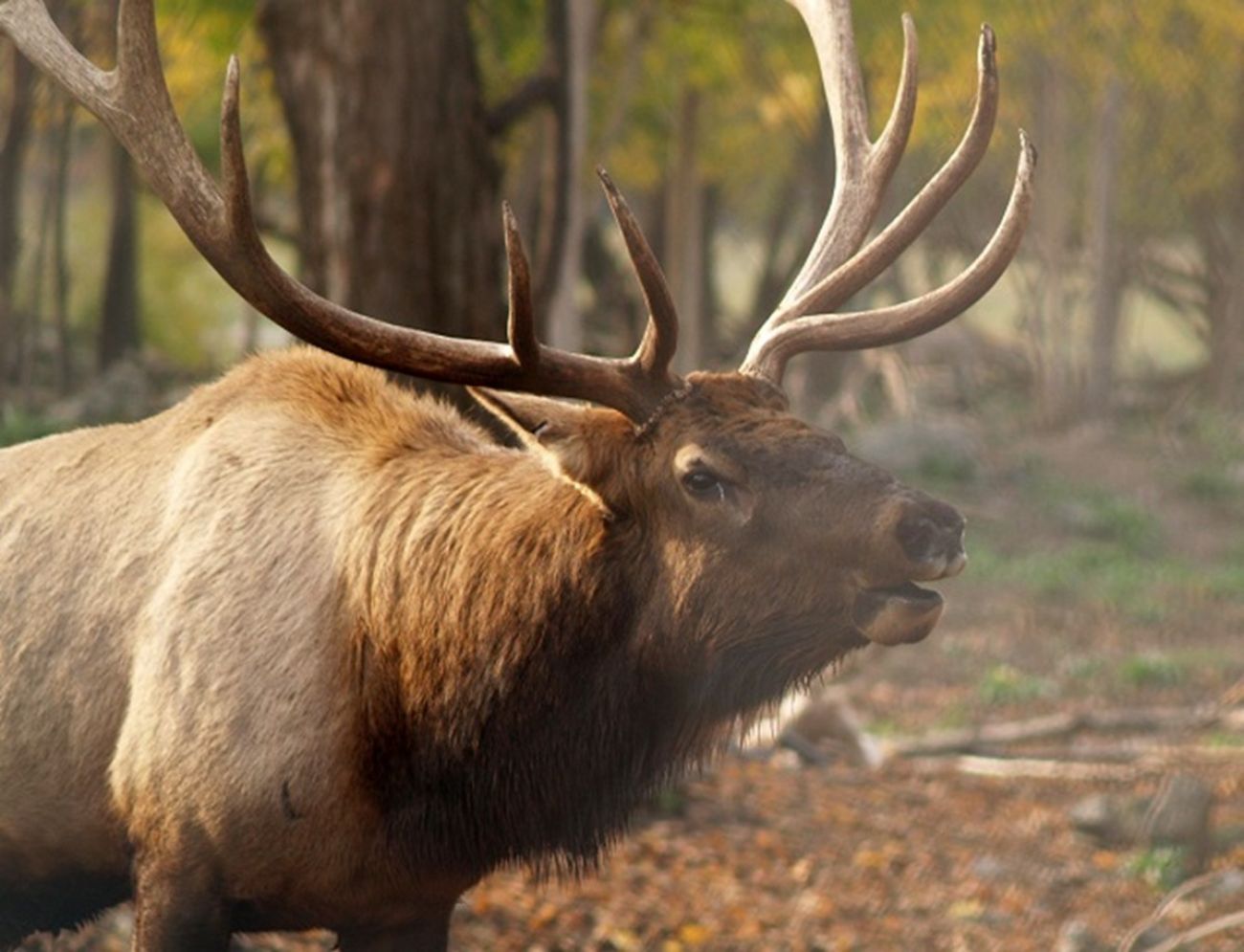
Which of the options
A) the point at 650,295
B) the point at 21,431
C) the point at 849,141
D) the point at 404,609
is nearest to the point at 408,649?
the point at 404,609

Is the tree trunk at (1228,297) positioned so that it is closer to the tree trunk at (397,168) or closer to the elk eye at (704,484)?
the tree trunk at (397,168)

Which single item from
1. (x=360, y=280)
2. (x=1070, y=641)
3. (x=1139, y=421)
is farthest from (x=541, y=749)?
(x=1139, y=421)

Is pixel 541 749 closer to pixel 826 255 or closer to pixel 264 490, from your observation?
pixel 264 490

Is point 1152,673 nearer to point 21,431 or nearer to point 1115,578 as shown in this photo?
point 1115,578

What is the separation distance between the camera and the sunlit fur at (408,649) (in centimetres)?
413

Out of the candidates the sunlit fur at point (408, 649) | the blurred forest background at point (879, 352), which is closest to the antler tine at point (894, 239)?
the sunlit fur at point (408, 649)

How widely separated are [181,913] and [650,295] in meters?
1.56

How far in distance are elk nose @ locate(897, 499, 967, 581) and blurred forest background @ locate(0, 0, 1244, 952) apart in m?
2.23

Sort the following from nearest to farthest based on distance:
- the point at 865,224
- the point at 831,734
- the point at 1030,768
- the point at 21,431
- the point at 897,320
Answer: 1. the point at 897,320
2. the point at 865,224
3. the point at 1030,768
4. the point at 831,734
5. the point at 21,431

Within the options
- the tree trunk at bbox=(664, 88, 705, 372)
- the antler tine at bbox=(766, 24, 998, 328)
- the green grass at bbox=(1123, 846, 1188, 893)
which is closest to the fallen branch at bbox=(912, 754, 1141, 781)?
the green grass at bbox=(1123, 846, 1188, 893)

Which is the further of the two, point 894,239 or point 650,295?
point 894,239

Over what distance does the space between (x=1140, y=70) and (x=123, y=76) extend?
17819 mm

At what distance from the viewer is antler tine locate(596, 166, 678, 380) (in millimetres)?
3961

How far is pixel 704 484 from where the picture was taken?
13.5 feet
